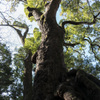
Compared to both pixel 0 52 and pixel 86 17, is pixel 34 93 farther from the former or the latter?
pixel 0 52

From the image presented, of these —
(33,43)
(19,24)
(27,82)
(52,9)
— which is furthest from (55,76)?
(19,24)

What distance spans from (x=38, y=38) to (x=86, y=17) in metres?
4.71

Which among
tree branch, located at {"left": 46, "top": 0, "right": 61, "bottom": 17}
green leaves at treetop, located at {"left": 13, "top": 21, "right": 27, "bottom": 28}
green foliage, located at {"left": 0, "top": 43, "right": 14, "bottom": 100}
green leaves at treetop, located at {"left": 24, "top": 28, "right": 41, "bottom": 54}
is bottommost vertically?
green foliage, located at {"left": 0, "top": 43, "right": 14, "bottom": 100}

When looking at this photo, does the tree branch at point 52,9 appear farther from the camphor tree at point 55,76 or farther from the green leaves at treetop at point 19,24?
the green leaves at treetop at point 19,24

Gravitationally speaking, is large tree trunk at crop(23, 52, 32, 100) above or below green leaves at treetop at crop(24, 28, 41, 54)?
below

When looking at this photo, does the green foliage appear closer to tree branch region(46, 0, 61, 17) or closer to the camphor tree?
tree branch region(46, 0, 61, 17)

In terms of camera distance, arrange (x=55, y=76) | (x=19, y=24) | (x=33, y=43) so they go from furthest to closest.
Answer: (x=19, y=24) < (x=33, y=43) < (x=55, y=76)

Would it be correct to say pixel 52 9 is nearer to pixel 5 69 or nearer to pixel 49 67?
pixel 49 67

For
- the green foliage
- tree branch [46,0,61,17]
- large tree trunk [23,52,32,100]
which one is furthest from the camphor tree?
the green foliage

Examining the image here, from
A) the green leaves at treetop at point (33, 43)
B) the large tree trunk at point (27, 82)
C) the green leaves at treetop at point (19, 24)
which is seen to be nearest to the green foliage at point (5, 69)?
the green leaves at treetop at point (19, 24)

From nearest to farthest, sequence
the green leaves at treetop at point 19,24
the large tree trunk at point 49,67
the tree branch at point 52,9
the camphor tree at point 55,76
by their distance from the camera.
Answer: the camphor tree at point 55,76
the large tree trunk at point 49,67
the tree branch at point 52,9
the green leaves at treetop at point 19,24

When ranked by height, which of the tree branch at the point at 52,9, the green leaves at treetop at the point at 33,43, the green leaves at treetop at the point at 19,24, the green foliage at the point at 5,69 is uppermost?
the green leaves at treetop at the point at 19,24

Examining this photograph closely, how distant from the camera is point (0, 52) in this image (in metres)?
12.7

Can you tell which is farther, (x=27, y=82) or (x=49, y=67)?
(x=27, y=82)
